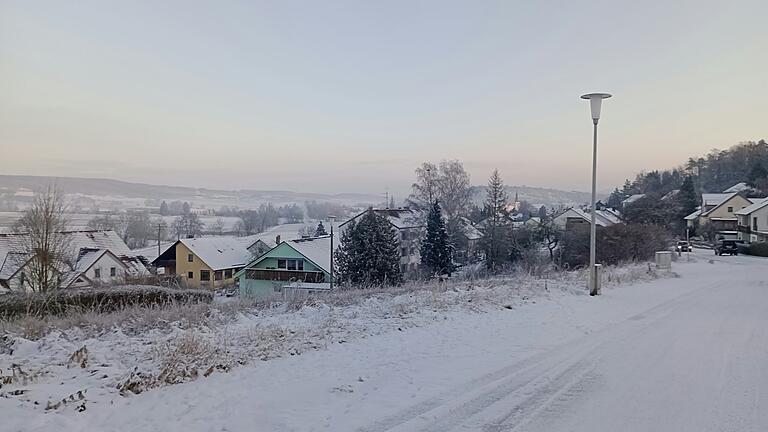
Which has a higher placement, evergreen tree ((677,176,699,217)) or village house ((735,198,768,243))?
evergreen tree ((677,176,699,217))

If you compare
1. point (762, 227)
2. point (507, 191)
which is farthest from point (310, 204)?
point (762, 227)

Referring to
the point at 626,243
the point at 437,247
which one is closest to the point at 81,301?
the point at 626,243

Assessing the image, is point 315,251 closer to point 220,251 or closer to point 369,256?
Result: point 369,256

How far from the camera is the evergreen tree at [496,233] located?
45.9m

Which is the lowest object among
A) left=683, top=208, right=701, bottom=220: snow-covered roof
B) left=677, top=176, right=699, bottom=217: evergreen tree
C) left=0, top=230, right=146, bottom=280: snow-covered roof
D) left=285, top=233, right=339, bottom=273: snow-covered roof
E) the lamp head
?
left=285, top=233, right=339, bottom=273: snow-covered roof

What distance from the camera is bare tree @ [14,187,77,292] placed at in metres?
24.5

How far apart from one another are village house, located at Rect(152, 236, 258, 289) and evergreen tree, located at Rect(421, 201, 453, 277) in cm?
1679

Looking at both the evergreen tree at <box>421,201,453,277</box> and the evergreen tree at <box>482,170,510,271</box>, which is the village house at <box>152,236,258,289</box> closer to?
the evergreen tree at <box>421,201,453,277</box>

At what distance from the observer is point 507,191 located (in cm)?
4981

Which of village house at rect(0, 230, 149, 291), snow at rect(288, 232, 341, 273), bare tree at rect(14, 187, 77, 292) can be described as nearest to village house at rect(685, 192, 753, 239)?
snow at rect(288, 232, 341, 273)

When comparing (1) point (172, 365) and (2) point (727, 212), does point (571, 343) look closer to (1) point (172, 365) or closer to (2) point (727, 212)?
(1) point (172, 365)

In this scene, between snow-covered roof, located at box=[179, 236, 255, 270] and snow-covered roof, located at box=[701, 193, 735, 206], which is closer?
snow-covered roof, located at box=[179, 236, 255, 270]

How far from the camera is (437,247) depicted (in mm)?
45812

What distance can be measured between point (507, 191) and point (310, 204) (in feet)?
224
